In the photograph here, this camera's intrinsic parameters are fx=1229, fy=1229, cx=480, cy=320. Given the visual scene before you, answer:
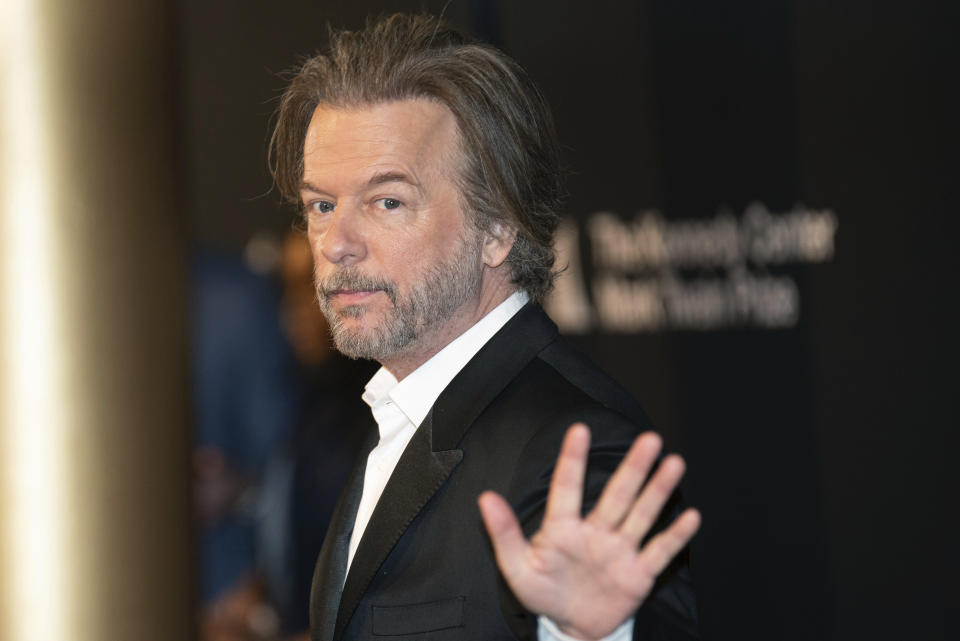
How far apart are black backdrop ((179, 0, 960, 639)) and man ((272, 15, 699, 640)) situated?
1.49 meters

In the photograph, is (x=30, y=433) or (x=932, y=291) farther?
(x=932, y=291)

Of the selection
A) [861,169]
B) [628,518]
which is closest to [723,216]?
[861,169]

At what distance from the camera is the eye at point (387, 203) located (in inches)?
72.0

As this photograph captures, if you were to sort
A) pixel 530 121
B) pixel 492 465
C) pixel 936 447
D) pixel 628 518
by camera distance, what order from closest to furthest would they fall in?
pixel 628 518, pixel 492 465, pixel 530 121, pixel 936 447

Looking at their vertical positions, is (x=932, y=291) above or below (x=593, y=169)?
below

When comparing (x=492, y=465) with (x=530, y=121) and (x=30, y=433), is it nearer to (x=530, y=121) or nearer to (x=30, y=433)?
(x=530, y=121)

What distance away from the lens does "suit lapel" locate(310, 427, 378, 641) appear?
5.81 feet

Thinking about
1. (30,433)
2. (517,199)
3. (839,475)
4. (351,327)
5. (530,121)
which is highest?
(530,121)

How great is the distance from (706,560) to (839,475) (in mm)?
519

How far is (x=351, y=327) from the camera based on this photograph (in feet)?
5.98

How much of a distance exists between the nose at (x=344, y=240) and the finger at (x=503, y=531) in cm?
61

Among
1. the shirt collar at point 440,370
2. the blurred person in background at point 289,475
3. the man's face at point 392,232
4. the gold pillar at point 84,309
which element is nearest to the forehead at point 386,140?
the man's face at point 392,232

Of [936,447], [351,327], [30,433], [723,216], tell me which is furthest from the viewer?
[723,216]

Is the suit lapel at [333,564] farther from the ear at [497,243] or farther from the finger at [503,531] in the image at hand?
the finger at [503,531]
